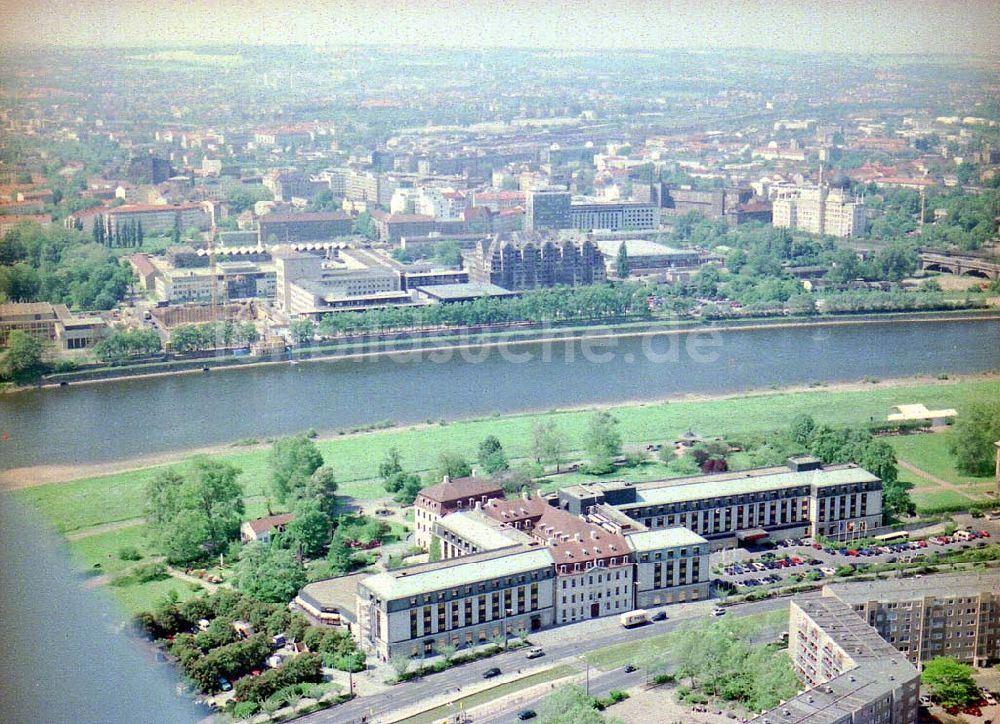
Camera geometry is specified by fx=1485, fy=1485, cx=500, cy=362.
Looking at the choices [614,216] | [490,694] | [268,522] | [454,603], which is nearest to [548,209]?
[614,216]

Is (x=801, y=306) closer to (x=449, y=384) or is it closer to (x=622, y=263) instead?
(x=622, y=263)

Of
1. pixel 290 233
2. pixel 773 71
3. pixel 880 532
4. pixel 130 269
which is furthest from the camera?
pixel 773 71

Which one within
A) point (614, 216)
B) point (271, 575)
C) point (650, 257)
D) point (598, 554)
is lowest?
point (271, 575)

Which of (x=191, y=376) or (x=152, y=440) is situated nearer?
(x=152, y=440)

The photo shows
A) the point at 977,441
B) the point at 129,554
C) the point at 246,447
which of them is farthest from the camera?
the point at 246,447

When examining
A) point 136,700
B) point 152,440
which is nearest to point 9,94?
point 152,440

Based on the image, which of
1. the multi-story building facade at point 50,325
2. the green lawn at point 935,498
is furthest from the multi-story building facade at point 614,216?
the green lawn at point 935,498

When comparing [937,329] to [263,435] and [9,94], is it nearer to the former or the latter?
[263,435]
